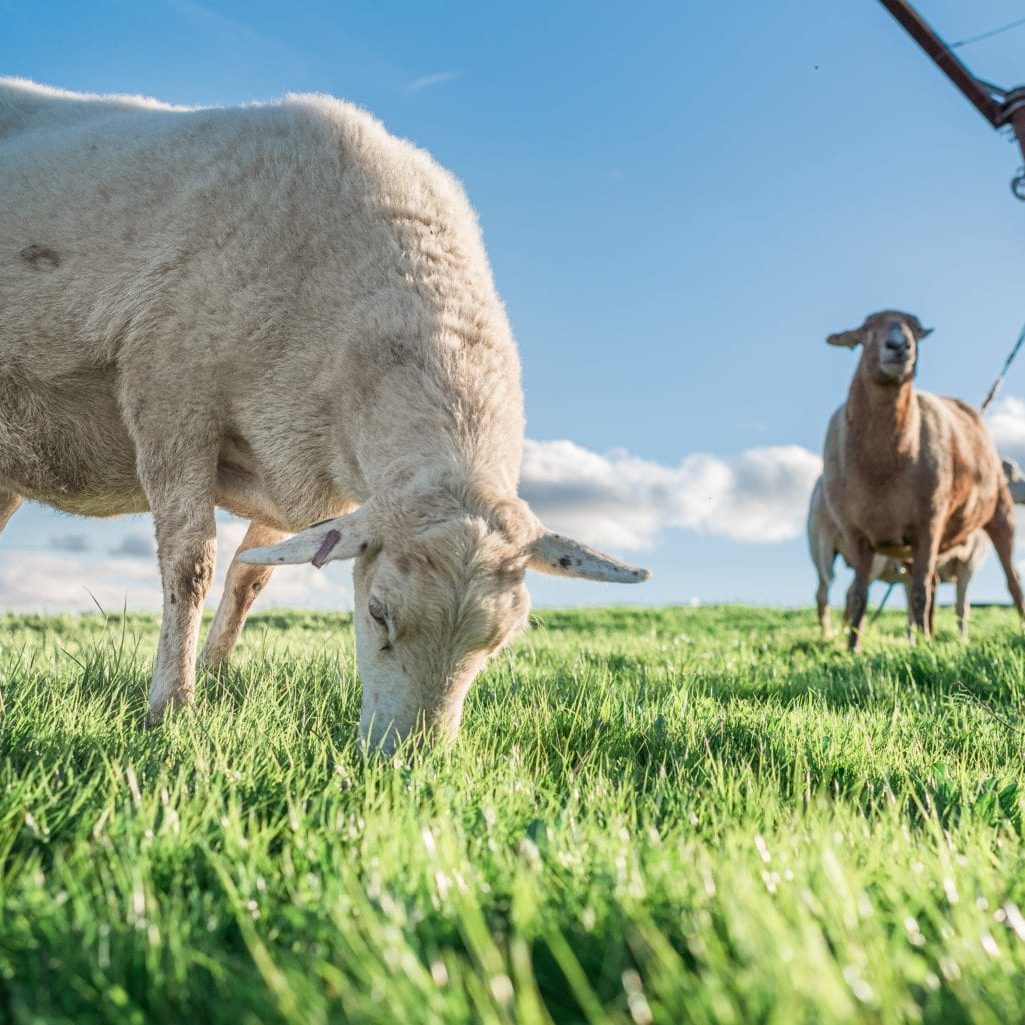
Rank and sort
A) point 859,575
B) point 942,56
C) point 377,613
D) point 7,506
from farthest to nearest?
point 942,56 → point 859,575 → point 7,506 → point 377,613

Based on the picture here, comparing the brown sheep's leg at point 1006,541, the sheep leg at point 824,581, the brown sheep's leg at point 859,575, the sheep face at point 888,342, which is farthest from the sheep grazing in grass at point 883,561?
the sheep face at point 888,342

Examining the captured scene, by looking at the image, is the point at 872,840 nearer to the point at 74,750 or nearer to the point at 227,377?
the point at 74,750

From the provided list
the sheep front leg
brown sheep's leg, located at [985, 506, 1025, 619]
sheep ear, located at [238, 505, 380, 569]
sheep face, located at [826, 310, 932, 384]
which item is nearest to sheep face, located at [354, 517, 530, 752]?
sheep ear, located at [238, 505, 380, 569]

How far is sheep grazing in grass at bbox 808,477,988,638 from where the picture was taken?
12.7 meters

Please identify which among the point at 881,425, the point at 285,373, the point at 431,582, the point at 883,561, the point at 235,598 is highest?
the point at 881,425

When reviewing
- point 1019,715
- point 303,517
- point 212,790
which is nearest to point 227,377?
point 303,517

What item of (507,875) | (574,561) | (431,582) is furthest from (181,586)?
(507,875)

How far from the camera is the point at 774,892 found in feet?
6.33

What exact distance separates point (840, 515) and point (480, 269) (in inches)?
245

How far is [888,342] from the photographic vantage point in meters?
8.79

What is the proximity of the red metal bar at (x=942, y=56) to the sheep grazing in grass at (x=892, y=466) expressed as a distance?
5364 millimetres

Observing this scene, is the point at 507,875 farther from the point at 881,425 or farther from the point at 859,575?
the point at 859,575

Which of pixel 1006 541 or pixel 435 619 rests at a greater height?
pixel 1006 541

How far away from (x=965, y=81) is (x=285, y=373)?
40.0 ft
